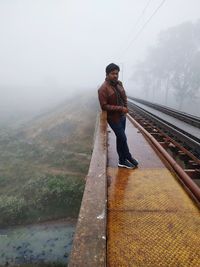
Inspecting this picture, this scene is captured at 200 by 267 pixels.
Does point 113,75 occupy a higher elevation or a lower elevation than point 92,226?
higher

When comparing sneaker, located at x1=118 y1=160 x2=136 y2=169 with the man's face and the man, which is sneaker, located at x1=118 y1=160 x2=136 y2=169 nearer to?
the man

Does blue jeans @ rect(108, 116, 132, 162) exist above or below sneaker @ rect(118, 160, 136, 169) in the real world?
above

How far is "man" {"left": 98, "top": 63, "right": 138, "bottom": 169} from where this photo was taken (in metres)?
4.40

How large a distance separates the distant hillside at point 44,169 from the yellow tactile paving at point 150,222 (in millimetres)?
5906

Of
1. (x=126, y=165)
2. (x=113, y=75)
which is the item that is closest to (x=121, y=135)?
(x=126, y=165)

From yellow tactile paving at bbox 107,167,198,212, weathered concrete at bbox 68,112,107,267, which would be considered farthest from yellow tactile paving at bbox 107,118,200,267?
weathered concrete at bbox 68,112,107,267

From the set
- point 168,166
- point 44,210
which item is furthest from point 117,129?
point 44,210

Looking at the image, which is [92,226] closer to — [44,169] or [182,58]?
[44,169]

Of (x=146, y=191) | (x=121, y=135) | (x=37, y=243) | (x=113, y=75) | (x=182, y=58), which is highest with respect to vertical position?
(x=182, y=58)

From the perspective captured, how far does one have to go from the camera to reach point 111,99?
4.57 m

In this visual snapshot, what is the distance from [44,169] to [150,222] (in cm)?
1180

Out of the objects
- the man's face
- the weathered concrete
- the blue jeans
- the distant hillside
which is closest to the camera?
the weathered concrete

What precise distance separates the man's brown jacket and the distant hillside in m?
6.12

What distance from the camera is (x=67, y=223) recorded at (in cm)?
911
